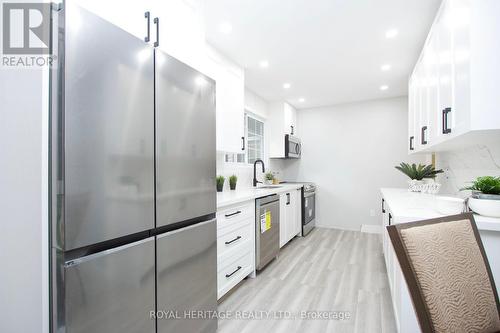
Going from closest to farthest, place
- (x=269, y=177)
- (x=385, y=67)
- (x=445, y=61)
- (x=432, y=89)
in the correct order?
(x=445, y=61) < (x=432, y=89) < (x=385, y=67) < (x=269, y=177)

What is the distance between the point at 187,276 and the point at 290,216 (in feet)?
8.22

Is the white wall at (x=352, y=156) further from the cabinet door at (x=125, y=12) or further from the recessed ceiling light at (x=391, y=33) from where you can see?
the cabinet door at (x=125, y=12)

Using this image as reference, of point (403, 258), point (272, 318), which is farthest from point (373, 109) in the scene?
point (403, 258)

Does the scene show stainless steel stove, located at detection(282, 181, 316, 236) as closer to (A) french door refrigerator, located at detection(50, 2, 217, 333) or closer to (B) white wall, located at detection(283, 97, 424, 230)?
(B) white wall, located at detection(283, 97, 424, 230)

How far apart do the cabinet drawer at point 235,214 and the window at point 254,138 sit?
1.57 metres

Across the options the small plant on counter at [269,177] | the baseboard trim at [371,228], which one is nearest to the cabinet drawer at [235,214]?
the small plant on counter at [269,177]

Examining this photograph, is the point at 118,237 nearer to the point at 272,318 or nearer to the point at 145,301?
the point at 145,301

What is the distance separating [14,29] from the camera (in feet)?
2.91

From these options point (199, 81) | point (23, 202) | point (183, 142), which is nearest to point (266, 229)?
point (183, 142)

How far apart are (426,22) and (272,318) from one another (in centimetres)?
278

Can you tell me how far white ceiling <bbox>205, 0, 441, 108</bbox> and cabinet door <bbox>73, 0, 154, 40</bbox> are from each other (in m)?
0.86

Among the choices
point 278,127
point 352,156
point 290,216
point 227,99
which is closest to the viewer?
point 227,99

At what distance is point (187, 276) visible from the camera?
4.33 ft

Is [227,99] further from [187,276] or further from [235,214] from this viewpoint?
[187,276]
